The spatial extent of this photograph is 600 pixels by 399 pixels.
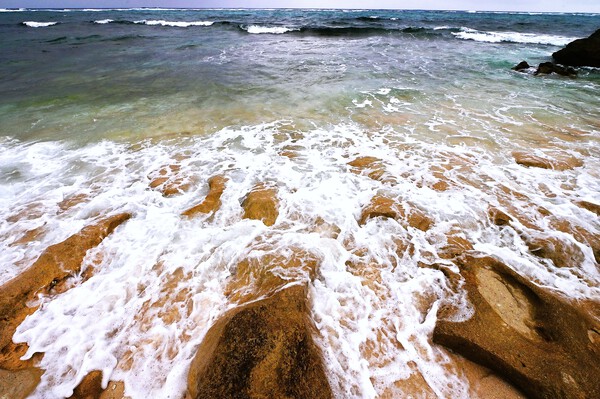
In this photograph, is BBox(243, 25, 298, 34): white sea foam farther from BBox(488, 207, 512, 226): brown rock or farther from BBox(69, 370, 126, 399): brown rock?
BBox(69, 370, 126, 399): brown rock

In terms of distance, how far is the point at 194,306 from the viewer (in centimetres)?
320

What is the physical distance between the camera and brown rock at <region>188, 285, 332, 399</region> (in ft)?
7.48

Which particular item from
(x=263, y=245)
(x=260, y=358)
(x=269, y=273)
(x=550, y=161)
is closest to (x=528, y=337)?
(x=260, y=358)

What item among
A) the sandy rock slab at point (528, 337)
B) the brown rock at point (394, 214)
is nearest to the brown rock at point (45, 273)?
the brown rock at point (394, 214)

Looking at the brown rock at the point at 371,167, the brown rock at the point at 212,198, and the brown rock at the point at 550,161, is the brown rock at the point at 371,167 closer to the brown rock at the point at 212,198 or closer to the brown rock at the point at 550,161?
the brown rock at the point at 212,198

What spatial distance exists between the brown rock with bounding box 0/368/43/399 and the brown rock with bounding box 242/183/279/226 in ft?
9.32

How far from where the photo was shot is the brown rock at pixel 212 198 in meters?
4.61

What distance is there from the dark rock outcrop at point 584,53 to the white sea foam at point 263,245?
14245mm

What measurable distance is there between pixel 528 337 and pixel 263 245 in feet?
10.2

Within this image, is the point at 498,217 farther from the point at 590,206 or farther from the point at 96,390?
the point at 96,390

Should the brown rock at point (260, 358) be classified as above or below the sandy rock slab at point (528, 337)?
below

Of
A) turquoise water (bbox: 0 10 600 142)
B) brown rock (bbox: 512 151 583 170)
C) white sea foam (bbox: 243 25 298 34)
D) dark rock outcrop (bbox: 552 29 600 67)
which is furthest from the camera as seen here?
white sea foam (bbox: 243 25 298 34)

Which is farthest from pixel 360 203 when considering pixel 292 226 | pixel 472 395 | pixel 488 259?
pixel 472 395

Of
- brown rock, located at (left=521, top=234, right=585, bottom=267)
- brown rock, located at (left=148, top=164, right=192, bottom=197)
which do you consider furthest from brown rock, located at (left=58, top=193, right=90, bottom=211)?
brown rock, located at (left=521, top=234, right=585, bottom=267)
